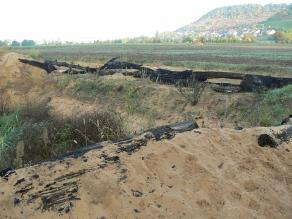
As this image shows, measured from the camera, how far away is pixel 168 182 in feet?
15.5

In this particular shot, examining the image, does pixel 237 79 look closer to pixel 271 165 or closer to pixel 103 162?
pixel 271 165

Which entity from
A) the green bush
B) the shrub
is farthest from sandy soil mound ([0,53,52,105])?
the shrub

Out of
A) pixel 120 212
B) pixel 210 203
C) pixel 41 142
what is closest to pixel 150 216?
pixel 120 212

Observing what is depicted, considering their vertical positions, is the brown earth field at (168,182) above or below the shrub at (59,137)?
above

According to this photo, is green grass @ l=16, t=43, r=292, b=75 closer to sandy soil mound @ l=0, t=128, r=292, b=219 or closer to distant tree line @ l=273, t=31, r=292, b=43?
sandy soil mound @ l=0, t=128, r=292, b=219

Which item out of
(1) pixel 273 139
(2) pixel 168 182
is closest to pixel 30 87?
(1) pixel 273 139

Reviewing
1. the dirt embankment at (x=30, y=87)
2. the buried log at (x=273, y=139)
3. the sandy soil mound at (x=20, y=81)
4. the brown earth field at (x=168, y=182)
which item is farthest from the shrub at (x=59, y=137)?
the sandy soil mound at (x=20, y=81)

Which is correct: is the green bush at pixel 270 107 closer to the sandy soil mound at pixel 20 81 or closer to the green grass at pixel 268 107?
the green grass at pixel 268 107

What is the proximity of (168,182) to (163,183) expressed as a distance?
0.21 feet

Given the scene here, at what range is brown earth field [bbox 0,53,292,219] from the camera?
420 centimetres

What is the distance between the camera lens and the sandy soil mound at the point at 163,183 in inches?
165

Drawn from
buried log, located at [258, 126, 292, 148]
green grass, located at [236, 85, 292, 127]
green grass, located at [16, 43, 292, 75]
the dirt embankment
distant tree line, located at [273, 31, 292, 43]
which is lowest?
distant tree line, located at [273, 31, 292, 43]

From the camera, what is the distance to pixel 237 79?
1495 centimetres

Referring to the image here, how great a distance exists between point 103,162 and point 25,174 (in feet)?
2.68
